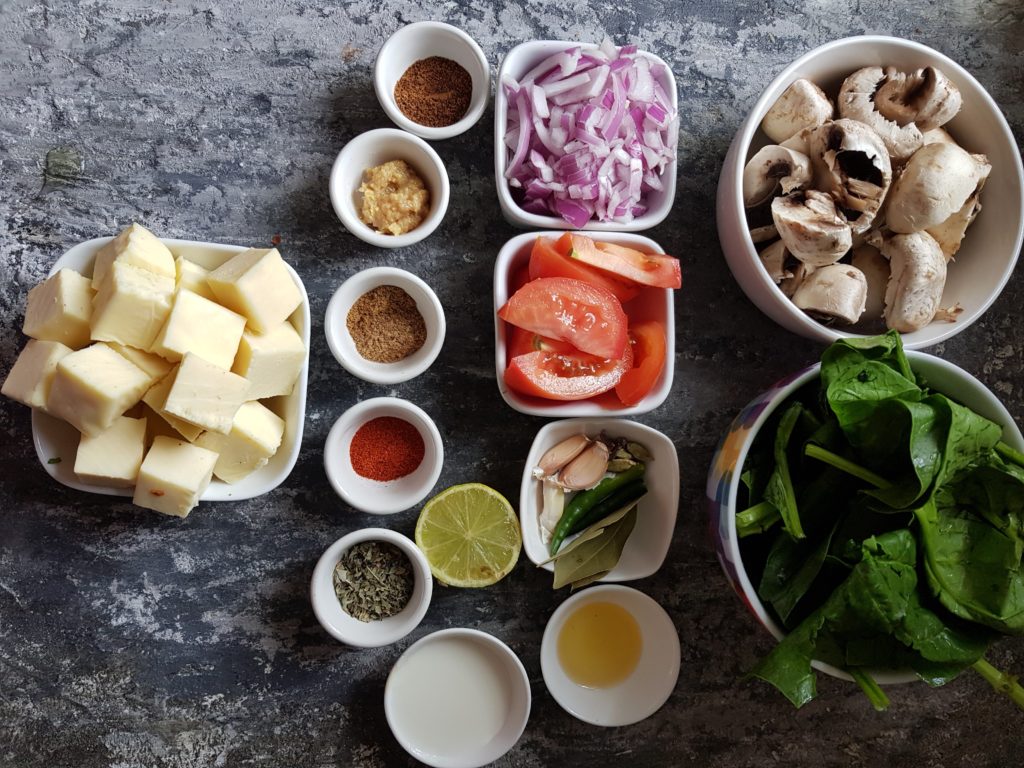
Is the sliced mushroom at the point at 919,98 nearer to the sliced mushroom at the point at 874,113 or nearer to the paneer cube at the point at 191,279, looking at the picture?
the sliced mushroom at the point at 874,113

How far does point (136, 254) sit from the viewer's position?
1.39 metres

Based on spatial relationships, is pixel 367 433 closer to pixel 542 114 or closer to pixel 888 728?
pixel 542 114

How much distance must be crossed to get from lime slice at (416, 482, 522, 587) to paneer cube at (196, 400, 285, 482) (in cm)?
35

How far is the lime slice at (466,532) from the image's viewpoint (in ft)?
5.30

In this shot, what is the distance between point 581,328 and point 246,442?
0.67 meters

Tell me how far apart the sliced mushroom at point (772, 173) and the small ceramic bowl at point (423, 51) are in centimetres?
57

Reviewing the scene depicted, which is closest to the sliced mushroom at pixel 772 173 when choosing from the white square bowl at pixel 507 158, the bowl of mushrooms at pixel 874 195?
the bowl of mushrooms at pixel 874 195

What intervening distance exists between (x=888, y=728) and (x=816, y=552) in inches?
25.9

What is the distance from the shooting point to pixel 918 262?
1.51 m

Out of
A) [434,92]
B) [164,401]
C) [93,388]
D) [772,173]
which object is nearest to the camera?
[93,388]

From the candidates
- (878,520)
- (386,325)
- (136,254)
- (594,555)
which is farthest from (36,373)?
(878,520)

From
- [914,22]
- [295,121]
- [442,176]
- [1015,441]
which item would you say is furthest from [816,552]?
[295,121]

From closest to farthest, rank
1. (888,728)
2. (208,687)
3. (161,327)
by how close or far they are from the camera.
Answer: (161,327) → (208,687) → (888,728)

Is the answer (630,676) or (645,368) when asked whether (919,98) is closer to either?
(645,368)
